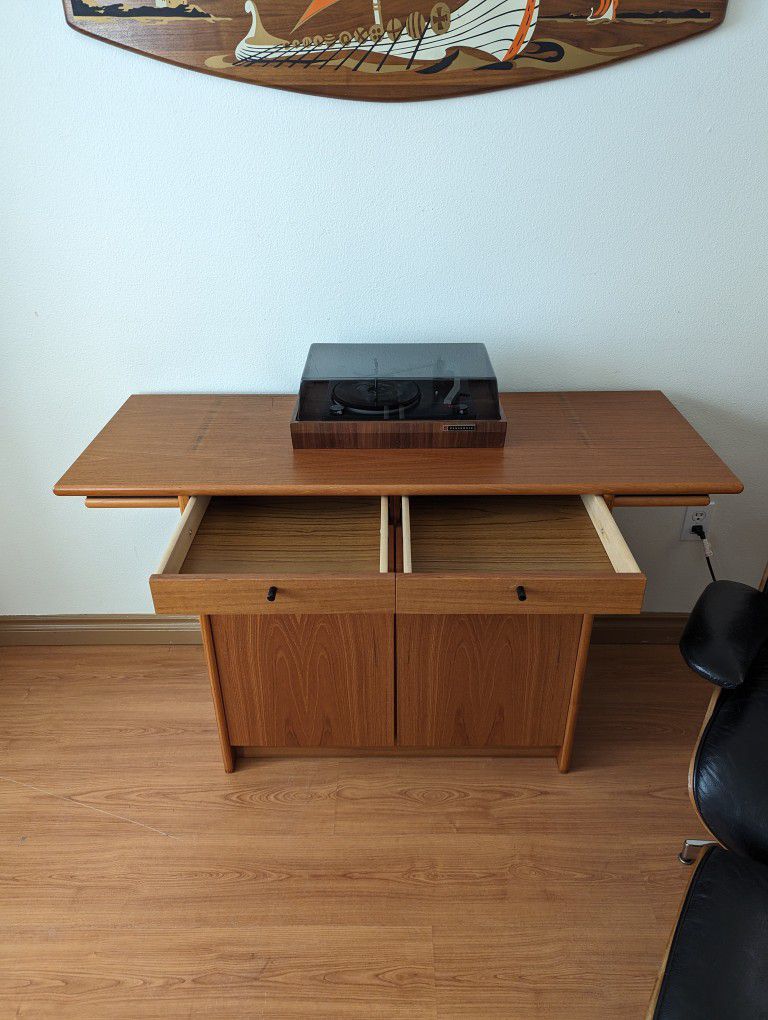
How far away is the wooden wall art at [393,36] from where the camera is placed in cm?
129

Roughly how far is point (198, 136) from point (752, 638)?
134 cm

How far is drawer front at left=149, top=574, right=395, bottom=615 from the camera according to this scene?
1193 millimetres

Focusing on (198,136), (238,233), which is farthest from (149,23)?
(238,233)

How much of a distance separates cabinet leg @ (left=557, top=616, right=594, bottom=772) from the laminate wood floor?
0.06 metres

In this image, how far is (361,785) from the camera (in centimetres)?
156

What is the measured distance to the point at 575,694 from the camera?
4.72ft

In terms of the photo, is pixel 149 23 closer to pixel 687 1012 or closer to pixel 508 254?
pixel 508 254

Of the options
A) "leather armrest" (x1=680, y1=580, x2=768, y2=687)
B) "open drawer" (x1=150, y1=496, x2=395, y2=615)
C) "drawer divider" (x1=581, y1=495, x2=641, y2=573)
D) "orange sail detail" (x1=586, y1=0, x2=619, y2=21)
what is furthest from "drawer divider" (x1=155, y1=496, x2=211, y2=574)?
"orange sail detail" (x1=586, y1=0, x2=619, y2=21)

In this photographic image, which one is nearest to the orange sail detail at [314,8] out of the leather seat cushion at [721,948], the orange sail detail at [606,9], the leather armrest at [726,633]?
the orange sail detail at [606,9]

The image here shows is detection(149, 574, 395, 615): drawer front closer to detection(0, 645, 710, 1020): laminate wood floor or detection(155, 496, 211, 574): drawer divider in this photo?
detection(155, 496, 211, 574): drawer divider

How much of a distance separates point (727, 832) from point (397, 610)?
589 millimetres

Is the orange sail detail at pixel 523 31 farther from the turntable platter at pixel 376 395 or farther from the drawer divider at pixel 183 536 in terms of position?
the drawer divider at pixel 183 536

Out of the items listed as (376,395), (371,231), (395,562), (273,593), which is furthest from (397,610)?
(371,231)

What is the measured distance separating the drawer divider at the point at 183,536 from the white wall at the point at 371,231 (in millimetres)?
382
